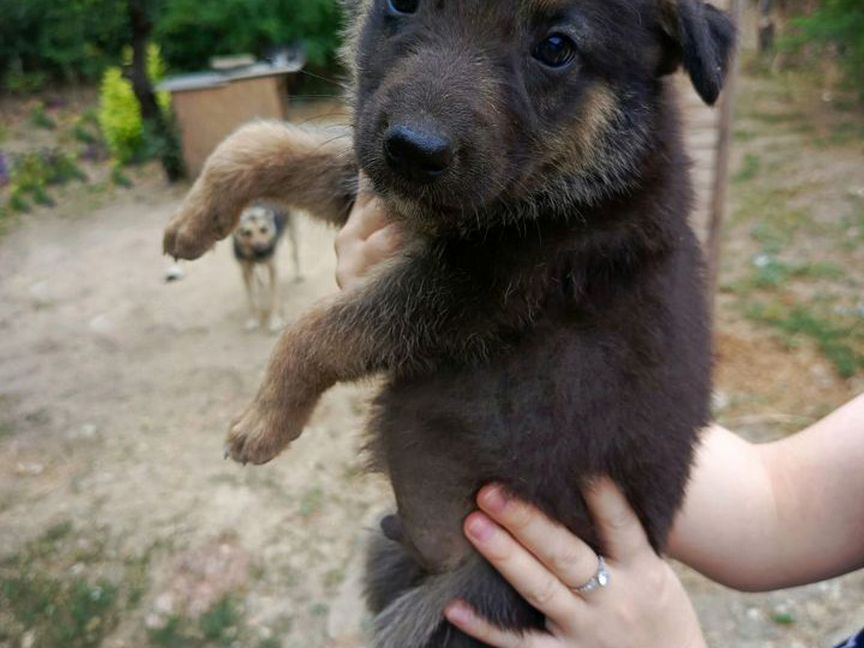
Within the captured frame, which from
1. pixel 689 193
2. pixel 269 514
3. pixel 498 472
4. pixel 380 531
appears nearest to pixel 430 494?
pixel 498 472

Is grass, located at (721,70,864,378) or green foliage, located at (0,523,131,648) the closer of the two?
green foliage, located at (0,523,131,648)

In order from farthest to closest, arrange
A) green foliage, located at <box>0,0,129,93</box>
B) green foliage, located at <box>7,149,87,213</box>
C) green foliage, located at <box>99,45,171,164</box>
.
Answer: green foliage, located at <box>0,0,129,93</box> < green foliage, located at <box>99,45,171,164</box> < green foliage, located at <box>7,149,87,213</box>

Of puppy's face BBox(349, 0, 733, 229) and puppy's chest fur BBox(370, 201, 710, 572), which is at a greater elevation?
puppy's face BBox(349, 0, 733, 229)

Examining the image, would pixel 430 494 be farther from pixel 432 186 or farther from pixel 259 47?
pixel 259 47

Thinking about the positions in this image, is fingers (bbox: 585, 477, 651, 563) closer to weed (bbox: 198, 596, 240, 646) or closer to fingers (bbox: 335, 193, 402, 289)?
fingers (bbox: 335, 193, 402, 289)

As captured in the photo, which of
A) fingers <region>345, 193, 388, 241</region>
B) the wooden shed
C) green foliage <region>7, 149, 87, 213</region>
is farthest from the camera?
the wooden shed

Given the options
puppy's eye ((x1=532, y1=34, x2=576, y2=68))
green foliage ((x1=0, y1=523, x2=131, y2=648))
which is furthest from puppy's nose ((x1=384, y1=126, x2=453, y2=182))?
green foliage ((x1=0, y1=523, x2=131, y2=648))

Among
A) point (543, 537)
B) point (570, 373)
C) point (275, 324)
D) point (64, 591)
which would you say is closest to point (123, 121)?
point (275, 324)

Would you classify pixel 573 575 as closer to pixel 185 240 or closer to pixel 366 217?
pixel 366 217
